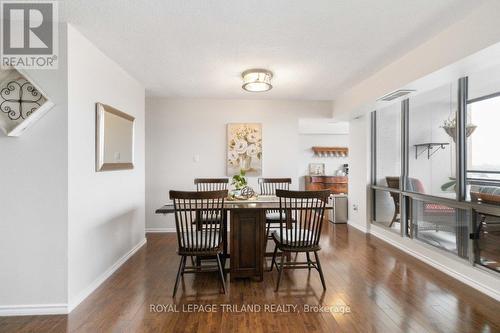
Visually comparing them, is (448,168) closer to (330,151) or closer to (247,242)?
(247,242)

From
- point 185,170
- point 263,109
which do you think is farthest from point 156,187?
point 263,109

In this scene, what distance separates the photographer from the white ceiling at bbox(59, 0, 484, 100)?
2.01 m

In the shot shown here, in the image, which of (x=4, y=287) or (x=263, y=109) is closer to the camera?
(x=4, y=287)

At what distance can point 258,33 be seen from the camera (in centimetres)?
240

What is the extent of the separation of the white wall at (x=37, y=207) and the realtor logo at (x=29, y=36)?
11 cm

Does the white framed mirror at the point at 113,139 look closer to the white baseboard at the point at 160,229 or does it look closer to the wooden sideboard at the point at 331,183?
the white baseboard at the point at 160,229

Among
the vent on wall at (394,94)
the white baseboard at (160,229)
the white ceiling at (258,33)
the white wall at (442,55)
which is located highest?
the white ceiling at (258,33)

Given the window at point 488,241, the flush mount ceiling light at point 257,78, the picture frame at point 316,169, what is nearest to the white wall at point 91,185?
the flush mount ceiling light at point 257,78

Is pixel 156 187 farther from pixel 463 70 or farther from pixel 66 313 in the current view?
pixel 463 70

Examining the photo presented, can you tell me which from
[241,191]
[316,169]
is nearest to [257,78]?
[241,191]

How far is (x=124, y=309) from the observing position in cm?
226

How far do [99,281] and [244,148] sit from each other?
3040 mm

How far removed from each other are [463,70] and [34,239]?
4.12m

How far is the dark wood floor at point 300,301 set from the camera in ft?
6.57
